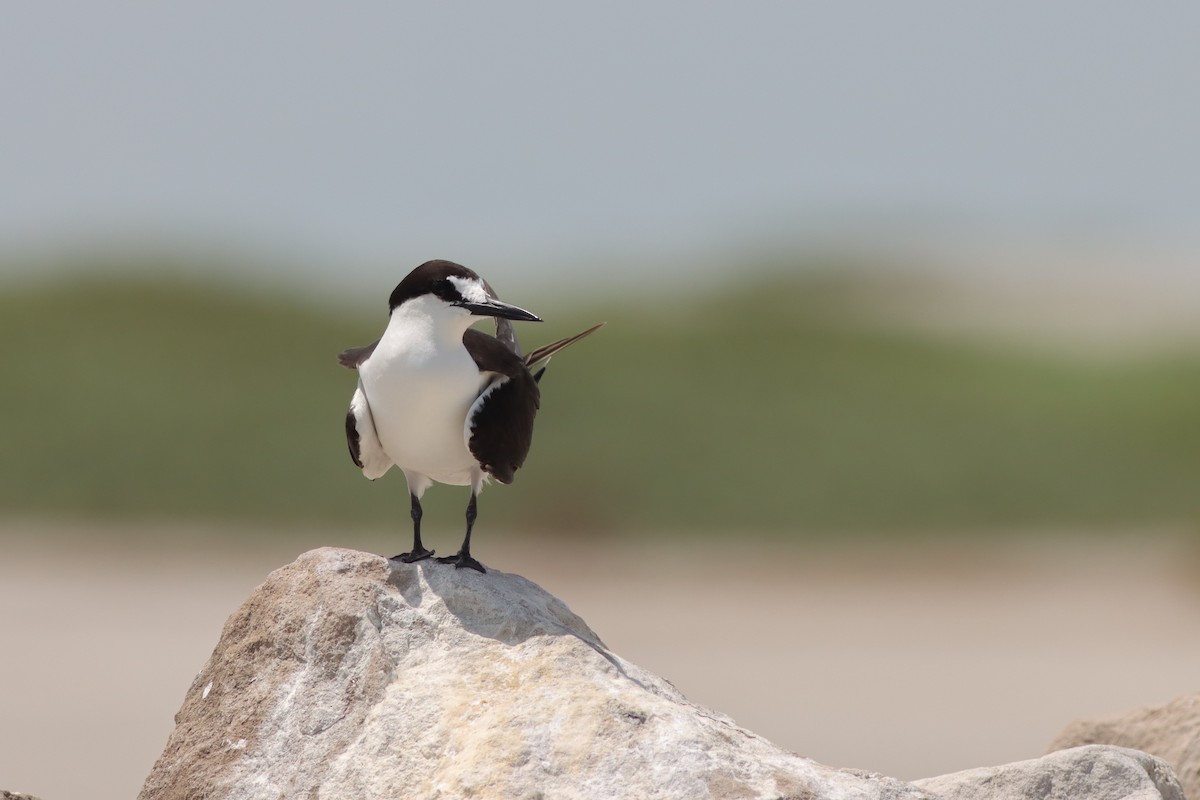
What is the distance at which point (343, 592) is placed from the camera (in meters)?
6.56

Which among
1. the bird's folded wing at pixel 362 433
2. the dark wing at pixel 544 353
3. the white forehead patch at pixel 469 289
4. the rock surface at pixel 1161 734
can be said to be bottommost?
the rock surface at pixel 1161 734

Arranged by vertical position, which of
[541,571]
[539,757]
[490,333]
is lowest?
[541,571]

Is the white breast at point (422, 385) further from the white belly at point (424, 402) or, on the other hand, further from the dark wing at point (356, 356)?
the dark wing at point (356, 356)

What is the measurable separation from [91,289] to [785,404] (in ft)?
52.8

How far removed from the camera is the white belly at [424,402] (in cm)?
653

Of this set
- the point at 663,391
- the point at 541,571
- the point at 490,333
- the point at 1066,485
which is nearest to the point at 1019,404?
the point at 1066,485

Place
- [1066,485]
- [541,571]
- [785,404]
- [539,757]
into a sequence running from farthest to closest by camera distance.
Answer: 1. [785,404]
2. [1066,485]
3. [541,571]
4. [539,757]

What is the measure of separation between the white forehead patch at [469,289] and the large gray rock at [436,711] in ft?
4.02

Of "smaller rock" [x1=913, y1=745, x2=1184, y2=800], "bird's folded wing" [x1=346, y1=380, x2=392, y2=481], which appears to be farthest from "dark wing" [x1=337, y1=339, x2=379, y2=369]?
"smaller rock" [x1=913, y1=745, x2=1184, y2=800]

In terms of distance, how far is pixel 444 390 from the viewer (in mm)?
6543

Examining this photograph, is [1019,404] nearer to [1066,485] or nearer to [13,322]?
[1066,485]

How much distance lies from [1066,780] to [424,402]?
3227 mm

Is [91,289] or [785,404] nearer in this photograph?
[785,404]

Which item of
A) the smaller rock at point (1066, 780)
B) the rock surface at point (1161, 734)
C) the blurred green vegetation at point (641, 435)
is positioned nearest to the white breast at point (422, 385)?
the smaller rock at point (1066, 780)
